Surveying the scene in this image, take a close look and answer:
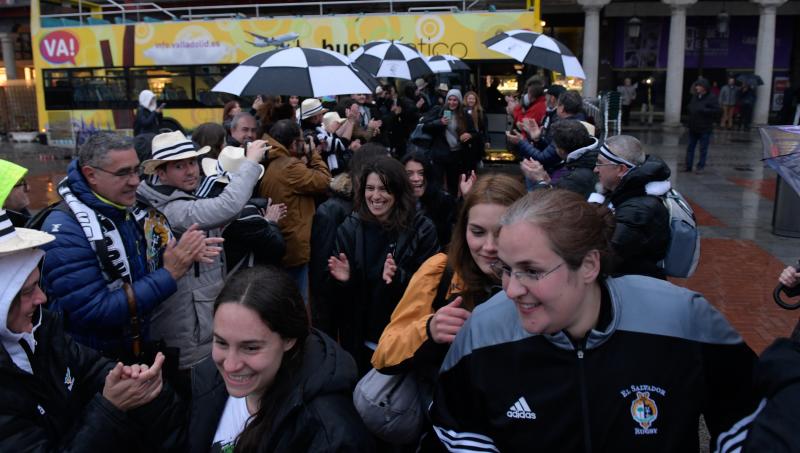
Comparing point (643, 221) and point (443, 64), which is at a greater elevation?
point (443, 64)

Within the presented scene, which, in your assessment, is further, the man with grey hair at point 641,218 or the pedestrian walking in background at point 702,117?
the pedestrian walking in background at point 702,117

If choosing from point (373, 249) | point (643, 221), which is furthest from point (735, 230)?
point (373, 249)

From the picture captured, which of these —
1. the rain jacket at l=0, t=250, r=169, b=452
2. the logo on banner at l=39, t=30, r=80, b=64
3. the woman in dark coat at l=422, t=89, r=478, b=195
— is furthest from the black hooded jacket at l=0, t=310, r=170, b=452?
the logo on banner at l=39, t=30, r=80, b=64

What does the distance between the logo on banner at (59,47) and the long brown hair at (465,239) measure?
64.4 feet

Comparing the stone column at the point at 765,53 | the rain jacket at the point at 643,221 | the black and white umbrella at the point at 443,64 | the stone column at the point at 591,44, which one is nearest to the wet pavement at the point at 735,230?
the rain jacket at the point at 643,221

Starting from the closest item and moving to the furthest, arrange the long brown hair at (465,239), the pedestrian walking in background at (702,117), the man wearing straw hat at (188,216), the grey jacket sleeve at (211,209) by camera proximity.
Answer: the long brown hair at (465,239) → the man wearing straw hat at (188,216) → the grey jacket sleeve at (211,209) → the pedestrian walking in background at (702,117)

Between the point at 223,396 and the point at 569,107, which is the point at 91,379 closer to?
the point at 223,396

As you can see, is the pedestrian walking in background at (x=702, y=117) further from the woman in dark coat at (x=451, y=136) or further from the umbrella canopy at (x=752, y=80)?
the umbrella canopy at (x=752, y=80)

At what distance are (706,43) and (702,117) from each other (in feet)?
52.0

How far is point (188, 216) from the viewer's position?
12.1 feet

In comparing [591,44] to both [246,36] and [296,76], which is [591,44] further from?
[296,76]

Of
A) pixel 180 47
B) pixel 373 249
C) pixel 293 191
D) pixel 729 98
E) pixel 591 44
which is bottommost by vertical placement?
pixel 373 249

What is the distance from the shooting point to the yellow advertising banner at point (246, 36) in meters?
16.0

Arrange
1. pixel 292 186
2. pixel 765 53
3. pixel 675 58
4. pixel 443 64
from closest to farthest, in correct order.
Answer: pixel 292 186
pixel 443 64
pixel 765 53
pixel 675 58
